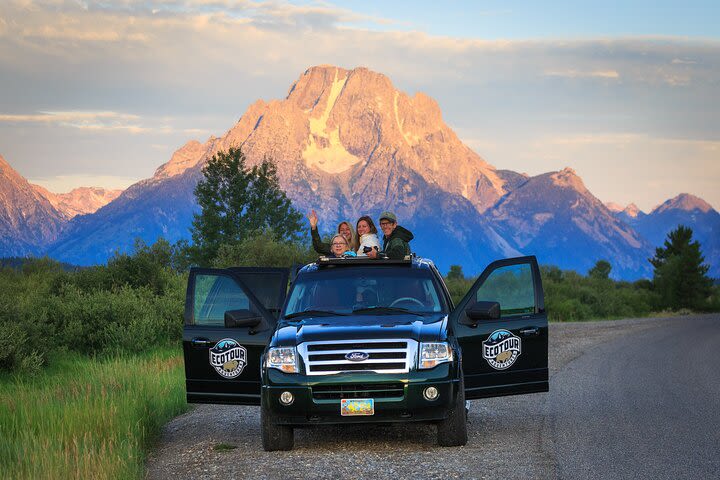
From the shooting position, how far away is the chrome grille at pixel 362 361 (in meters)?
9.71

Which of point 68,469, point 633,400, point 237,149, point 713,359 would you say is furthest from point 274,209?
point 68,469

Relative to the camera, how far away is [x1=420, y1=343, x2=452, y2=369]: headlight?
9.79 meters

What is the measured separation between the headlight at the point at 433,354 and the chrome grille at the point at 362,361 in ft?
0.30

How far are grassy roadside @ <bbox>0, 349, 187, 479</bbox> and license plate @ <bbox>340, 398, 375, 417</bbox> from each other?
1.90 metres

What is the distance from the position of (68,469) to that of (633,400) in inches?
337

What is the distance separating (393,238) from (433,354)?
3.48m

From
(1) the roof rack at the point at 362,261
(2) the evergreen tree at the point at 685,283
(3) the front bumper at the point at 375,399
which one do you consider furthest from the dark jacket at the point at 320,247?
(2) the evergreen tree at the point at 685,283

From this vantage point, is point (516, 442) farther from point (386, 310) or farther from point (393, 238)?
point (393, 238)

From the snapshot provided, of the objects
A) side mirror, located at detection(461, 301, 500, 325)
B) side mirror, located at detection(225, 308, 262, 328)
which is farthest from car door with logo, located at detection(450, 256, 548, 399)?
side mirror, located at detection(225, 308, 262, 328)

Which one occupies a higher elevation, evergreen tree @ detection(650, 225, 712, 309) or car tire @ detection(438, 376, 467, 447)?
car tire @ detection(438, 376, 467, 447)

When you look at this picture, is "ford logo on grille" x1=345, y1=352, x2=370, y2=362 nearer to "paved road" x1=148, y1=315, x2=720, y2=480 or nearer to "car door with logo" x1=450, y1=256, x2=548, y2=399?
"paved road" x1=148, y1=315, x2=720, y2=480

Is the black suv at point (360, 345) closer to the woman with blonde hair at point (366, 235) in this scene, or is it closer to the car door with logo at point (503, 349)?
the car door with logo at point (503, 349)

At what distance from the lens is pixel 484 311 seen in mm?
10453

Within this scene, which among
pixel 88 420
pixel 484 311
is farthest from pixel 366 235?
pixel 88 420
